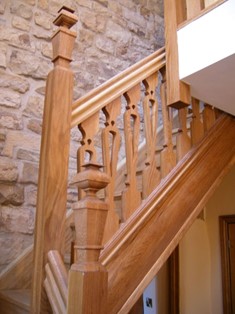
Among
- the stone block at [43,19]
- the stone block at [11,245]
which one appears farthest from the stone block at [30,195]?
the stone block at [43,19]

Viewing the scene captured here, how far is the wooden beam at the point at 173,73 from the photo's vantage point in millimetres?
1709

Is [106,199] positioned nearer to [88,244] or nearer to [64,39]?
[88,244]

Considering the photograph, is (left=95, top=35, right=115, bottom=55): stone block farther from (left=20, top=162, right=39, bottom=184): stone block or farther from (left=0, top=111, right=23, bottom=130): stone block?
(left=20, top=162, right=39, bottom=184): stone block

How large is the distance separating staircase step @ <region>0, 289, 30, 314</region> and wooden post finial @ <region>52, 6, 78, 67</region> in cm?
115

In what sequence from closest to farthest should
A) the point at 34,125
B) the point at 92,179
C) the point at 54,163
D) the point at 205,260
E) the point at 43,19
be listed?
1. the point at 92,179
2. the point at 54,163
3. the point at 34,125
4. the point at 43,19
5. the point at 205,260

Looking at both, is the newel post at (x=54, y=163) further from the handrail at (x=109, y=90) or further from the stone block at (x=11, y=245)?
the stone block at (x=11, y=245)

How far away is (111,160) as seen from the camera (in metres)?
1.42

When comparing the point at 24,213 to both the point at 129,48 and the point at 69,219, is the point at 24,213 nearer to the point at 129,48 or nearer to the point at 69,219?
the point at 69,219

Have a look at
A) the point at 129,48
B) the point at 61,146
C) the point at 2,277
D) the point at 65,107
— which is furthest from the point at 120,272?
the point at 129,48

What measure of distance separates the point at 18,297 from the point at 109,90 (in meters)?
1.19

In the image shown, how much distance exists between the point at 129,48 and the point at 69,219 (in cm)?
174

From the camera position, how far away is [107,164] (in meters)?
1.41

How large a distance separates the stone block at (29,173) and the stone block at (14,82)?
1.75ft

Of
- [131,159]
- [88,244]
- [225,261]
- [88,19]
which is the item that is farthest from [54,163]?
[225,261]
